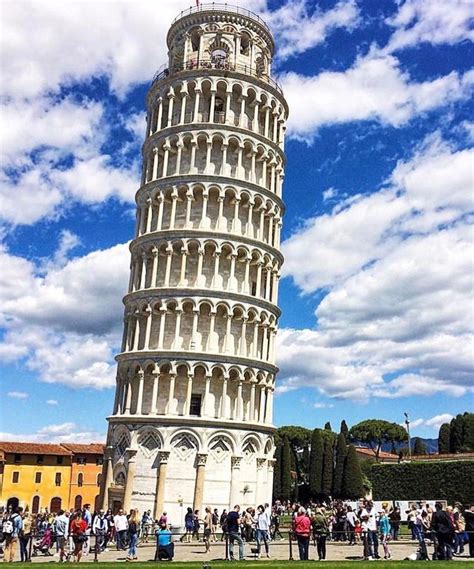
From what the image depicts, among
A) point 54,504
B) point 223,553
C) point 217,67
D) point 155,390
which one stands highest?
point 217,67

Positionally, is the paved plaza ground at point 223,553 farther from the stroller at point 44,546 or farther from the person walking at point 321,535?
the person walking at point 321,535

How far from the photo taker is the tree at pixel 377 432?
10600cm

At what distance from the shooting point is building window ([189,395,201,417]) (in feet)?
130

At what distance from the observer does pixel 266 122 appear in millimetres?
47000

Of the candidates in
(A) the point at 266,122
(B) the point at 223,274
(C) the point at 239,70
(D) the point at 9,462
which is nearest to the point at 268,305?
(B) the point at 223,274

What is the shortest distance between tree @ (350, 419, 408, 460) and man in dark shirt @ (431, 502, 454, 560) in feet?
289

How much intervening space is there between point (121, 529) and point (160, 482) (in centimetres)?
1168

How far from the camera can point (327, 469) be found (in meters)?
74.6

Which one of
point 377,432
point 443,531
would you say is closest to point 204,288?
point 443,531

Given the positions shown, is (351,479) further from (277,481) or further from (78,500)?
(78,500)

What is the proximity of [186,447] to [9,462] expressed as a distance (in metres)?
50.1

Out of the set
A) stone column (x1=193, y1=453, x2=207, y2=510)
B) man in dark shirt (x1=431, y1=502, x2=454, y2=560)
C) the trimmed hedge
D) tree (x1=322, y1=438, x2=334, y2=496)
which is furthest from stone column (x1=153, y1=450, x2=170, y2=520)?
tree (x1=322, y1=438, x2=334, y2=496)

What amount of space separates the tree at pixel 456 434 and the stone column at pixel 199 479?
5401cm

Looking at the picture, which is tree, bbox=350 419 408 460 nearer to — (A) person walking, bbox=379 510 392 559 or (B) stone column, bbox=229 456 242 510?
(B) stone column, bbox=229 456 242 510
